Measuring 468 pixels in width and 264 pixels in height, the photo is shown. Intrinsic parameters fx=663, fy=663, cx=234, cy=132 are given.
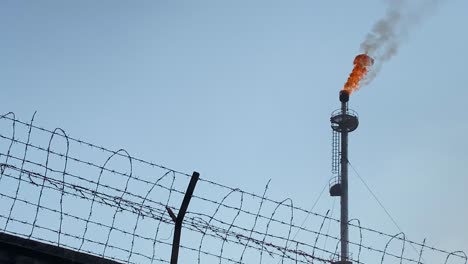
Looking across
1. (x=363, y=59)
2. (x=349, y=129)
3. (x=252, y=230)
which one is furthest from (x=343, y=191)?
(x=252, y=230)

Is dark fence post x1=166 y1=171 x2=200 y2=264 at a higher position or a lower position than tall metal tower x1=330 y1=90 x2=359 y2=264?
lower

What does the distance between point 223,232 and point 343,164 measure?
27.2 m

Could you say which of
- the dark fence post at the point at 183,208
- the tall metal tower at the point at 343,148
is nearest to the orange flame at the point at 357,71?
the tall metal tower at the point at 343,148

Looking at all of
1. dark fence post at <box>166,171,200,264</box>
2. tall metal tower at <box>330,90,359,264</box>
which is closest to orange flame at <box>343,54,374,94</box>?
tall metal tower at <box>330,90,359,264</box>

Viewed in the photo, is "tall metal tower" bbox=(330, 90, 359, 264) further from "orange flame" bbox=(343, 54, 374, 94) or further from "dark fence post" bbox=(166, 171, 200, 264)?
"dark fence post" bbox=(166, 171, 200, 264)

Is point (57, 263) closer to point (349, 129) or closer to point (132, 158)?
point (132, 158)

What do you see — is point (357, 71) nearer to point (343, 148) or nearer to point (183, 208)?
point (343, 148)

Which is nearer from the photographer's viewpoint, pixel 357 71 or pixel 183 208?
pixel 183 208

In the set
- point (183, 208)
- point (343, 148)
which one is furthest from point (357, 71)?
point (183, 208)

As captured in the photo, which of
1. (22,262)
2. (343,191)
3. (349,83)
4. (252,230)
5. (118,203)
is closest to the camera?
(22,262)

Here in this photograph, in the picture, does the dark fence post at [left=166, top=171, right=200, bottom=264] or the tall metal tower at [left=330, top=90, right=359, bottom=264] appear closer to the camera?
the dark fence post at [left=166, top=171, right=200, bottom=264]

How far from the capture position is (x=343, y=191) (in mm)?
33969

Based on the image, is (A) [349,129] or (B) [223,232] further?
(A) [349,129]

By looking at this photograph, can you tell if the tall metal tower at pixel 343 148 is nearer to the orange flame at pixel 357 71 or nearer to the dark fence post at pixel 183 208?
the orange flame at pixel 357 71
